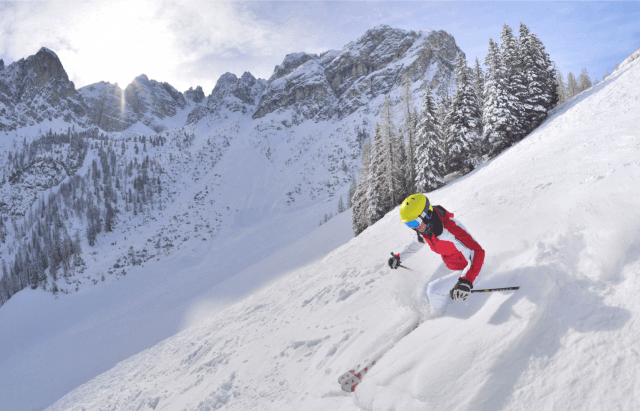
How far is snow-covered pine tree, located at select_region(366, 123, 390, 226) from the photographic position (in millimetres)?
28750

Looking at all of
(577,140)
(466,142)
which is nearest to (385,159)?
(466,142)

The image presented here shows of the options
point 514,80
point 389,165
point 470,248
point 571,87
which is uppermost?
point 571,87

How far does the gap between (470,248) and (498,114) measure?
2667cm

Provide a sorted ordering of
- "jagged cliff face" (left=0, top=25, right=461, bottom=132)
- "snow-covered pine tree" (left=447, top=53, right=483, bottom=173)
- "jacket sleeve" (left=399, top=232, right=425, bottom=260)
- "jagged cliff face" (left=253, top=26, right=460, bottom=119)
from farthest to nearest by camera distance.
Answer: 1. "jagged cliff face" (left=0, top=25, right=461, bottom=132)
2. "jagged cliff face" (left=253, top=26, right=460, bottom=119)
3. "snow-covered pine tree" (left=447, top=53, right=483, bottom=173)
4. "jacket sleeve" (left=399, top=232, right=425, bottom=260)

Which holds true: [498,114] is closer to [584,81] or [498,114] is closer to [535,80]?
[535,80]

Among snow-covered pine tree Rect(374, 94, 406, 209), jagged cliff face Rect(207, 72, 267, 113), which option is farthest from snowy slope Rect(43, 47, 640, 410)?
jagged cliff face Rect(207, 72, 267, 113)

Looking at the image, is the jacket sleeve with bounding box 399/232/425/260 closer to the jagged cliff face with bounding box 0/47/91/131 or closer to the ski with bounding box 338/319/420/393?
the ski with bounding box 338/319/420/393

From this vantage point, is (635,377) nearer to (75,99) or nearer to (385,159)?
(385,159)

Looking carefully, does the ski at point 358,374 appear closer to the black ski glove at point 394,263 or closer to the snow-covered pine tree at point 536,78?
the black ski glove at point 394,263

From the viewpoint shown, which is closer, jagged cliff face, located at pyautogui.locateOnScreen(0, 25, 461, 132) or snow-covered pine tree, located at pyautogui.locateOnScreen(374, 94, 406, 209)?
snow-covered pine tree, located at pyautogui.locateOnScreen(374, 94, 406, 209)

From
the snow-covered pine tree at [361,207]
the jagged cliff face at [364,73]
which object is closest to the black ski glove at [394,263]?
the snow-covered pine tree at [361,207]

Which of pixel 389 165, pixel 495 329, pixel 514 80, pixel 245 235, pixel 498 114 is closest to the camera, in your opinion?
pixel 495 329

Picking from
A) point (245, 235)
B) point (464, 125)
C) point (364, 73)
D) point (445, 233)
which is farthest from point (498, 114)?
point (364, 73)

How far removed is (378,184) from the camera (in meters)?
29.6
